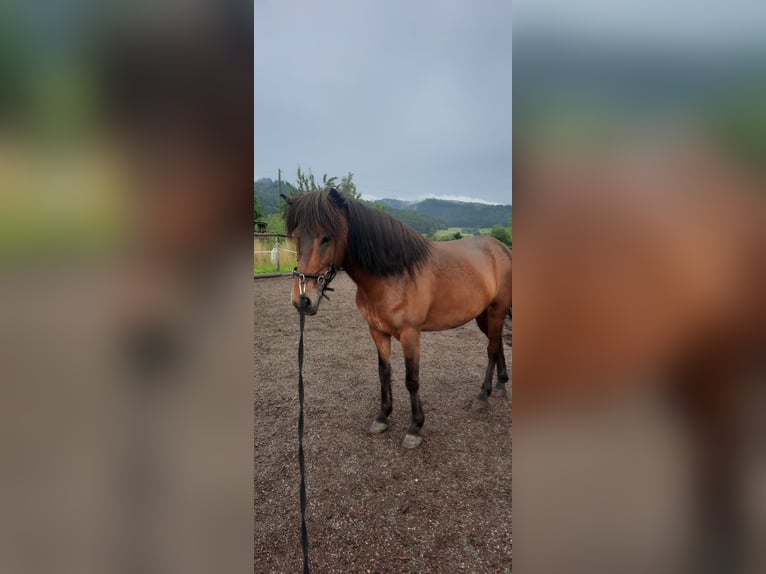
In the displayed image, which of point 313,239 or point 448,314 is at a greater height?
point 313,239

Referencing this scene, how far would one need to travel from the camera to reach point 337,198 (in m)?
1.82

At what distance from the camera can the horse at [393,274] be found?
1.70 metres

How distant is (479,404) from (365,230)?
194cm

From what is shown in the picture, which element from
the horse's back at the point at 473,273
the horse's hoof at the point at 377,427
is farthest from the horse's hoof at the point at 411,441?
the horse's back at the point at 473,273

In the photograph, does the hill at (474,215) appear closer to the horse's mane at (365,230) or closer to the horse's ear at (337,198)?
the horse's mane at (365,230)

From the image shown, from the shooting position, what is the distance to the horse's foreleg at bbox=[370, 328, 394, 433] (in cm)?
241

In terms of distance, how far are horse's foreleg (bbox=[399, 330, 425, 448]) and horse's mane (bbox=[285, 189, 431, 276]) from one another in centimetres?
47

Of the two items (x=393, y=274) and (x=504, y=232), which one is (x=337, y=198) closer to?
(x=393, y=274)
